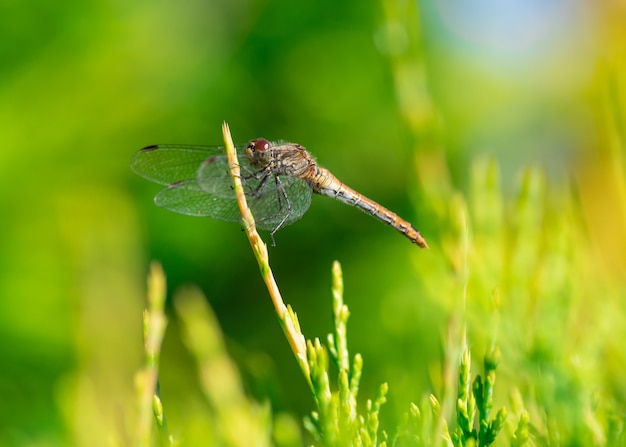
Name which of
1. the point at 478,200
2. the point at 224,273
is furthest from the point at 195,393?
the point at 478,200

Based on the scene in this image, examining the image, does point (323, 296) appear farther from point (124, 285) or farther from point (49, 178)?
point (49, 178)

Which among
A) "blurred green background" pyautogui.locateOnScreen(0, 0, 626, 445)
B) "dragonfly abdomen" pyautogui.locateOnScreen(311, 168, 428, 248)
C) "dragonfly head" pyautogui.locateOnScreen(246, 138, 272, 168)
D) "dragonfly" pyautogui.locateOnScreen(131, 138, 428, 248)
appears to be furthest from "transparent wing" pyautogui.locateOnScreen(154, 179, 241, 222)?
"blurred green background" pyautogui.locateOnScreen(0, 0, 626, 445)

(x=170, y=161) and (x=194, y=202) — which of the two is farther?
(x=170, y=161)

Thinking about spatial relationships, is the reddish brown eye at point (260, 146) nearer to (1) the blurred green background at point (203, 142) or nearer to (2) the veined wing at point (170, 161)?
(2) the veined wing at point (170, 161)

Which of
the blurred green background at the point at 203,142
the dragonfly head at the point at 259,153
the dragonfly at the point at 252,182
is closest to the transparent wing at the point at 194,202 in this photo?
the dragonfly at the point at 252,182

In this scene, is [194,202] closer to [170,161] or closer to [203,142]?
[170,161]

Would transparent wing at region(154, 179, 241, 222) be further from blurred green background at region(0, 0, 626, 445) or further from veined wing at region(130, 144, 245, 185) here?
blurred green background at region(0, 0, 626, 445)

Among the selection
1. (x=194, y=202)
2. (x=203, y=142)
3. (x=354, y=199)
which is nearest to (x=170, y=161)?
(x=194, y=202)
